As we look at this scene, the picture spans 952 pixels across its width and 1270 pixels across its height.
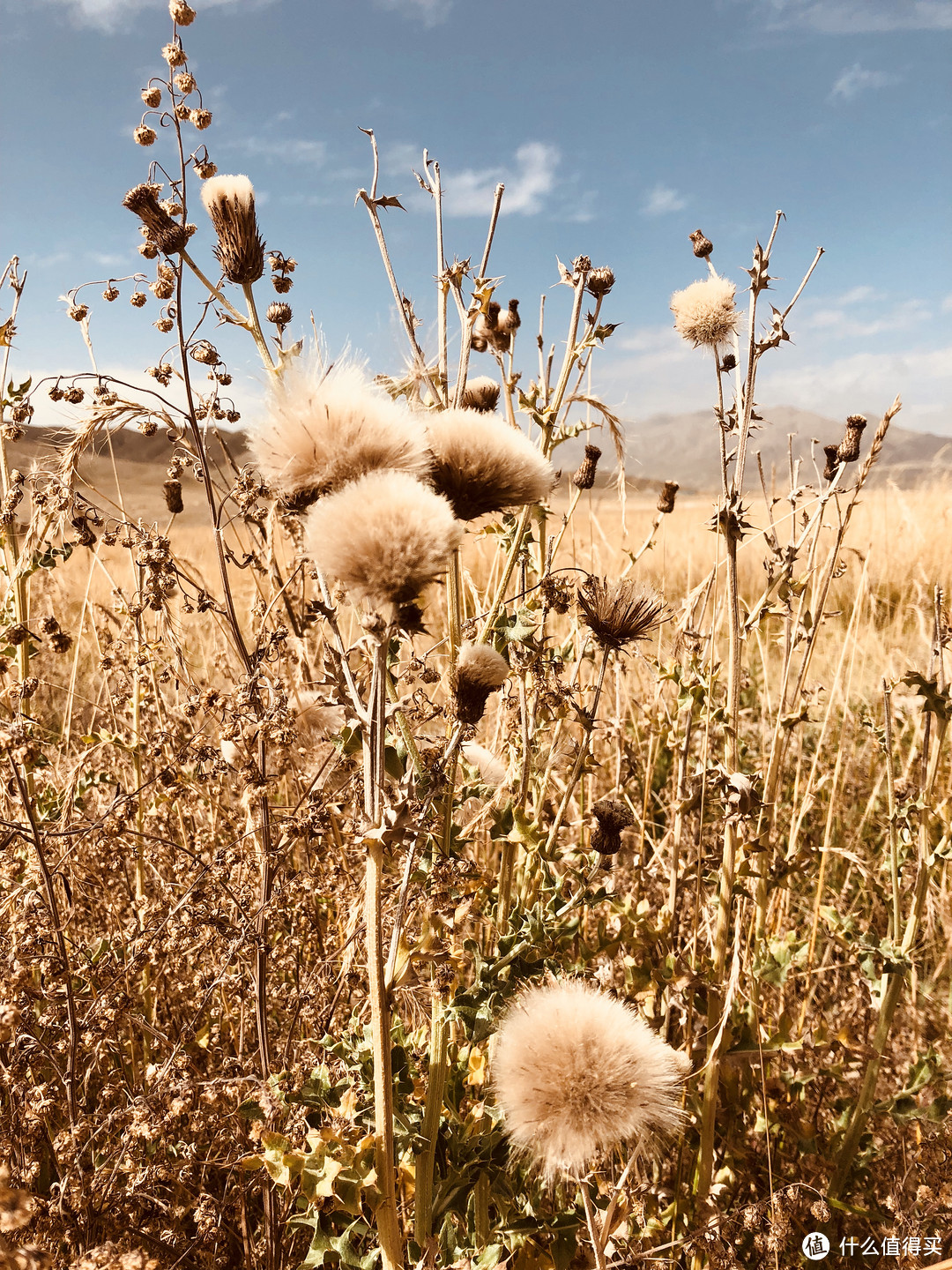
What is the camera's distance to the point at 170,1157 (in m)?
1.58

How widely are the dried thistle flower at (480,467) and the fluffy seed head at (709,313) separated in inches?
37.9

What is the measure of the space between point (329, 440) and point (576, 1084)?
958 mm

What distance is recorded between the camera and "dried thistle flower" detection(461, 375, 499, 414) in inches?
63.0

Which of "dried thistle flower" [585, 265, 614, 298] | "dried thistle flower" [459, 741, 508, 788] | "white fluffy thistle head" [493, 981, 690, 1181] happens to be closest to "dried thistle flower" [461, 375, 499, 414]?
"dried thistle flower" [585, 265, 614, 298]

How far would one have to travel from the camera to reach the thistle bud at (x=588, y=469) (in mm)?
1890

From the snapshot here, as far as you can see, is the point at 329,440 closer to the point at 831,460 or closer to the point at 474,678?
the point at 474,678

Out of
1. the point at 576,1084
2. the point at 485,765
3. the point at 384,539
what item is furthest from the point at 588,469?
the point at 576,1084

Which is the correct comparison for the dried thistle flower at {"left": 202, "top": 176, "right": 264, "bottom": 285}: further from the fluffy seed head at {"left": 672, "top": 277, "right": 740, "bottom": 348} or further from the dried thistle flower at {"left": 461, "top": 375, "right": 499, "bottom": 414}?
the fluffy seed head at {"left": 672, "top": 277, "right": 740, "bottom": 348}

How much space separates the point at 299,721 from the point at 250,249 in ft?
3.37

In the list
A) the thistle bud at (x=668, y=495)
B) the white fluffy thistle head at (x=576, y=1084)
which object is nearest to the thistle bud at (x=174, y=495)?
the thistle bud at (x=668, y=495)

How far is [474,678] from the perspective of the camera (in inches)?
45.6

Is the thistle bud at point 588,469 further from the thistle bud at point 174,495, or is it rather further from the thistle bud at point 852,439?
the thistle bud at point 174,495

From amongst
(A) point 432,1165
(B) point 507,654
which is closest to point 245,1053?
(A) point 432,1165

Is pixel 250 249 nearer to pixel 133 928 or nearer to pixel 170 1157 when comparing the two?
pixel 133 928
